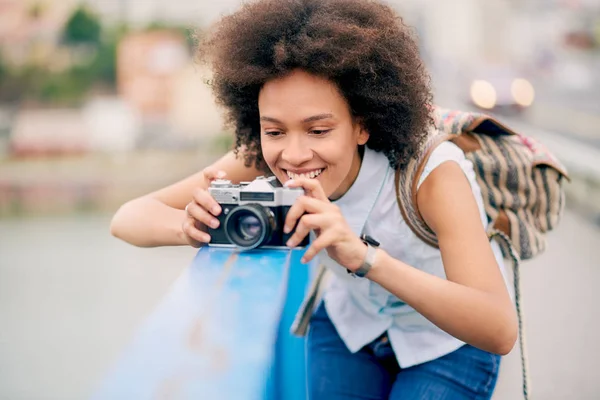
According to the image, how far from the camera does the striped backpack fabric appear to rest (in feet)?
8.46

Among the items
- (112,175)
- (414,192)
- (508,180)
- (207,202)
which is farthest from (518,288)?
(112,175)

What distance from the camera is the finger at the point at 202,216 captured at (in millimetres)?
2205

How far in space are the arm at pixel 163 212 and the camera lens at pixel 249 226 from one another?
510mm

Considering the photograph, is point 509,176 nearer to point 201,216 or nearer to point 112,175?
point 201,216

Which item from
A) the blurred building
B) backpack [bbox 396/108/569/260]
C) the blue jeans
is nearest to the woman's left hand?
backpack [bbox 396/108/569/260]

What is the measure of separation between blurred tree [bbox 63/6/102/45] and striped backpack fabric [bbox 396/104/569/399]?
1491 cm

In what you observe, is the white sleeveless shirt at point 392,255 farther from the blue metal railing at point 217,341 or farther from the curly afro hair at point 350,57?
the blue metal railing at point 217,341

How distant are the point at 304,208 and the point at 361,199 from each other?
45 centimetres

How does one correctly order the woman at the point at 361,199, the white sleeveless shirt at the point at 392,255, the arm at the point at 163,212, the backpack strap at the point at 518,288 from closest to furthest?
1. the woman at the point at 361,199
2. the white sleeveless shirt at the point at 392,255
3. the backpack strap at the point at 518,288
4. the arm at the point at 163,212

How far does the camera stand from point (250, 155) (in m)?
2.82

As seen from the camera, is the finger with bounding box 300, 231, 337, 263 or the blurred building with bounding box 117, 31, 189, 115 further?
the blurred building with bounding box 117, 31, 189, 115

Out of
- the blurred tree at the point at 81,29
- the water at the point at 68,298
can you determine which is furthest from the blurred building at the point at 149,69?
the water at the point at 68,298

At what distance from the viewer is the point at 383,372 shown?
9.07ft

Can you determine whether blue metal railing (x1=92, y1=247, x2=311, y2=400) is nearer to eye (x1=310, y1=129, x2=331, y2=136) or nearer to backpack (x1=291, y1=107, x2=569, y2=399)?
eye (x1=310, y1=129, x2=331, y2=136)
